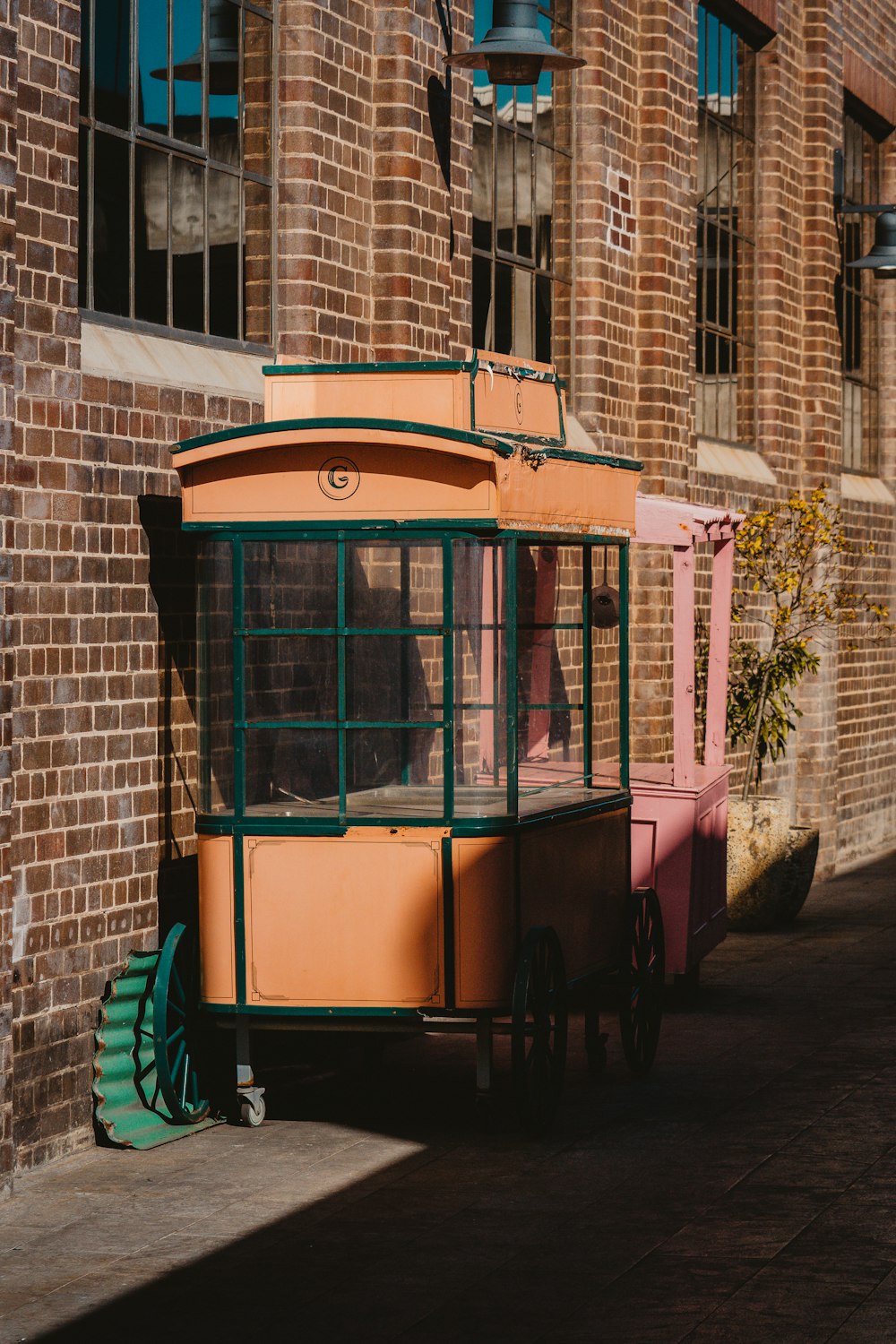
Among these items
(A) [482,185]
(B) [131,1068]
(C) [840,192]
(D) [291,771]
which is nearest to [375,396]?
(D) [291,771]

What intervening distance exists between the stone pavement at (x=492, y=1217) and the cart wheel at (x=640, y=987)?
0.51 feet

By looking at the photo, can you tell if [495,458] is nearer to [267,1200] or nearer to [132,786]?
[132,786]

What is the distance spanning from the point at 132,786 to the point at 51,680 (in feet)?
2.52

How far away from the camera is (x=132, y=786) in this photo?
28.7 feet

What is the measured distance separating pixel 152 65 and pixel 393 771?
3283mm

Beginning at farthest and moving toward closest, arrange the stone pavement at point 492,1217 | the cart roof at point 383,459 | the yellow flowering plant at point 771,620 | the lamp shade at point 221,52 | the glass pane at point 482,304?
the yellow flowering plant at point 771,620, the glass pane at point 482,304, the lamp shade at point 221,52, the cart roof at point 383,459, the stone pavement at point 492,1217

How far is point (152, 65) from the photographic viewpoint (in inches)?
369

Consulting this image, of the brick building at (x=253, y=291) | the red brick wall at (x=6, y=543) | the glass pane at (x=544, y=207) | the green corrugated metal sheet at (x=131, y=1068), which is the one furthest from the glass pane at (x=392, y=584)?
the glass pane at (x=544, y=207)

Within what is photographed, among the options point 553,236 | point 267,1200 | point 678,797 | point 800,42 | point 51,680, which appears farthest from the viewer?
point 800,42

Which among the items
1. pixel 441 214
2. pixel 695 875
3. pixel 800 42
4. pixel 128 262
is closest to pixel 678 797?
pixel 695 875

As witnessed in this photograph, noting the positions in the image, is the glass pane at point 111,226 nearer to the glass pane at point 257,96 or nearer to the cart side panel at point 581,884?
the glass pane at point 257,96

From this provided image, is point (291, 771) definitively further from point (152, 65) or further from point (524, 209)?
point (524, 209)

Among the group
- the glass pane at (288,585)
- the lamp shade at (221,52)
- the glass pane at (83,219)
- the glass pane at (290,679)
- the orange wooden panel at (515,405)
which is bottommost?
the glass pane at (290,679)

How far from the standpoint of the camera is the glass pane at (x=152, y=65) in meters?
9.27
